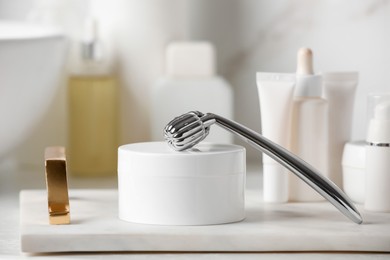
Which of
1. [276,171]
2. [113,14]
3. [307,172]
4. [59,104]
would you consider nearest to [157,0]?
[113,14]

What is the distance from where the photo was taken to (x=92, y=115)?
1251 millimetres

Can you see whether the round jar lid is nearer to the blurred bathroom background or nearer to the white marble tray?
the white marble tray

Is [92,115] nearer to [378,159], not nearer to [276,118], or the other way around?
[276,118]

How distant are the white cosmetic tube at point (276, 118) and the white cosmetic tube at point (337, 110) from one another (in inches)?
3.2

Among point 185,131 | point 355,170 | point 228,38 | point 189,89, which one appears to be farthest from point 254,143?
point 228,38

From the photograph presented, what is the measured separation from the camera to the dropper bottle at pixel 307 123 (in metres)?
0.96

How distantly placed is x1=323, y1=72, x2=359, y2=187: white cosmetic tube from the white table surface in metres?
0.16

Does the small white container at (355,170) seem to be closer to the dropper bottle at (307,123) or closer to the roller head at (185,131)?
the dropper bottle at (307,123)

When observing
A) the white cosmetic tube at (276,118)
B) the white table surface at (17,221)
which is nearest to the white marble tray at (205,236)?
the white table surface at (17,221)

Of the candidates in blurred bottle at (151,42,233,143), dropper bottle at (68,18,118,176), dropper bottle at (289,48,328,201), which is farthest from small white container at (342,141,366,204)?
dropper bottle at (68,18,118,176)

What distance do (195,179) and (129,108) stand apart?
50 centimetres

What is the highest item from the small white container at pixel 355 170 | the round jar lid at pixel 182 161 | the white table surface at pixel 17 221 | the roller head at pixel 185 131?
the roller head at pixel 185 131

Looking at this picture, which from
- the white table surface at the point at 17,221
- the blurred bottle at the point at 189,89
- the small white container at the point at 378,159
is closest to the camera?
the white table surface at the point at 17,221

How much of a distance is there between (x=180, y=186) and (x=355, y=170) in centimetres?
25
